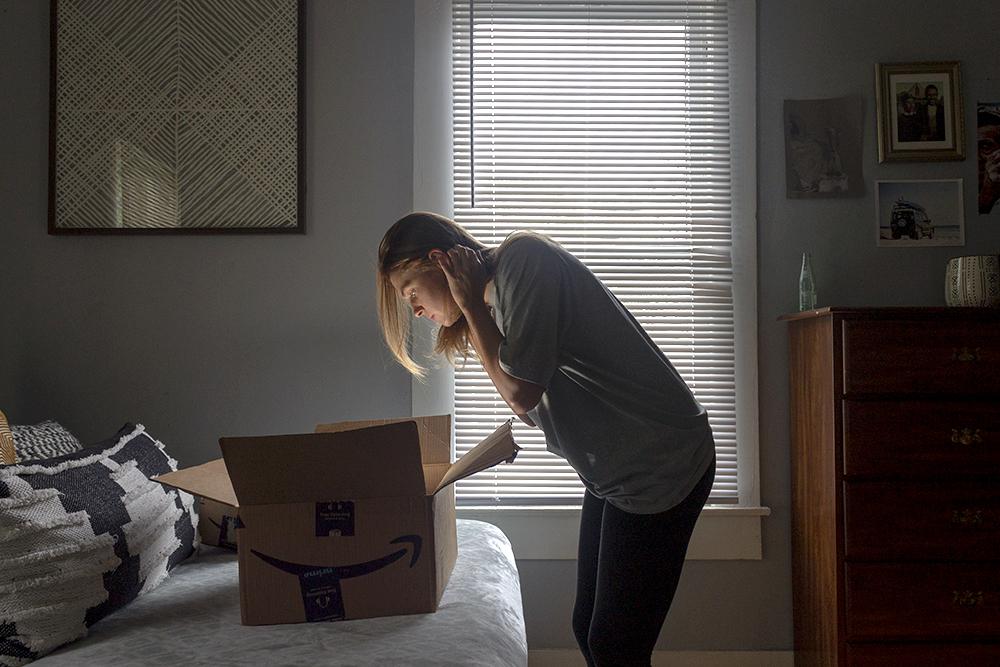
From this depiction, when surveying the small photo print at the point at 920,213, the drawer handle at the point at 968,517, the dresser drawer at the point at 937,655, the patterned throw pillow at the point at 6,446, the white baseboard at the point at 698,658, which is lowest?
the white baseboard at the point at 698,658

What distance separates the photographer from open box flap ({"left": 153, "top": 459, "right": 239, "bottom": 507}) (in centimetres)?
114

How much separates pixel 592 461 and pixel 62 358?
1690mm

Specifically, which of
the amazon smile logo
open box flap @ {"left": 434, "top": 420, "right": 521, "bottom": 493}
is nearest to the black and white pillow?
the amazon smile logo

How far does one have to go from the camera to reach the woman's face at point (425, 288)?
1294 millimetres

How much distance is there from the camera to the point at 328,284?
1.96 metres

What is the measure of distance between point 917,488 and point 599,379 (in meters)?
0.95

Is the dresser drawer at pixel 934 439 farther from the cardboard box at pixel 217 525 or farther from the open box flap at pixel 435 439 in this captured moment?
the cardboard box at pixel 217 525

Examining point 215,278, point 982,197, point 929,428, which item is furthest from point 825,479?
point 215,278

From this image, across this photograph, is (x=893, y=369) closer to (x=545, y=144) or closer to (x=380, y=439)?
(x=545, y=144)

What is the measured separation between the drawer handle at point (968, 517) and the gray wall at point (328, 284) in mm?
466

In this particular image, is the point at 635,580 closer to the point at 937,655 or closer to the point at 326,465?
the point at 326,465

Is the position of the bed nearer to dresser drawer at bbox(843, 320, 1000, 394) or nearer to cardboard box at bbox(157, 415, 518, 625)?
cardboard box at bbox(157, 415, 518, 625)

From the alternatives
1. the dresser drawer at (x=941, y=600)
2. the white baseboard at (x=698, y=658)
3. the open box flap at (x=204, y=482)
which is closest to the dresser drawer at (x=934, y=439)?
the dresser drawer at (x=941, y=600)

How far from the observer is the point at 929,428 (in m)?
1.55
